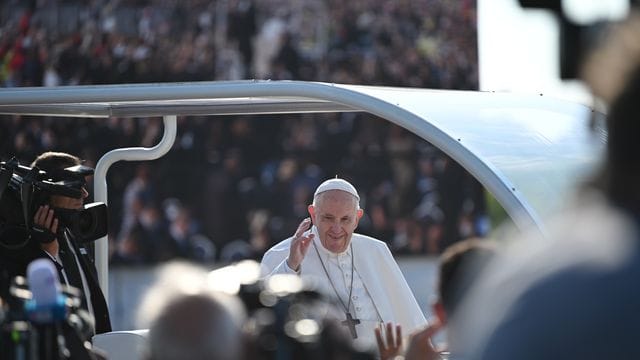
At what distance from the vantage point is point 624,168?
5.79 ft

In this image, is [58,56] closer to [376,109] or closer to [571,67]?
[376,109]

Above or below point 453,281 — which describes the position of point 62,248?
below

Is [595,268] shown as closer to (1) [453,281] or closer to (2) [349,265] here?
(1) [453,281]

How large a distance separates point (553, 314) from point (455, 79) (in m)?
20.0

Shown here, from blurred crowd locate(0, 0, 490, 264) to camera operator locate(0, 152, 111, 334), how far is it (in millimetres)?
11629

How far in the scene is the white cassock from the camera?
6.58m

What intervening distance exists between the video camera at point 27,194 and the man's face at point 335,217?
1.37 meters

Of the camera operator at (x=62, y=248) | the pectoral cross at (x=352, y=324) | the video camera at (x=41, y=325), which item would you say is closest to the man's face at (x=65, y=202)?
the camera operator at (x=62, y=248)

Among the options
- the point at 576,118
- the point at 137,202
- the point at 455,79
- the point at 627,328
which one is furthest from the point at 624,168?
the point at 455,79

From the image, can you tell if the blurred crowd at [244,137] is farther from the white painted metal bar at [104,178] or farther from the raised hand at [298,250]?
the raised hand at [298,250]

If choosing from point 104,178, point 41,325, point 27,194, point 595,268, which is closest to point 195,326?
point 595,268

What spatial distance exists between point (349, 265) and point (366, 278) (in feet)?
0.41

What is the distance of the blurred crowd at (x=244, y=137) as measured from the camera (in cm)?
1945

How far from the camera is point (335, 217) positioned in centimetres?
678
